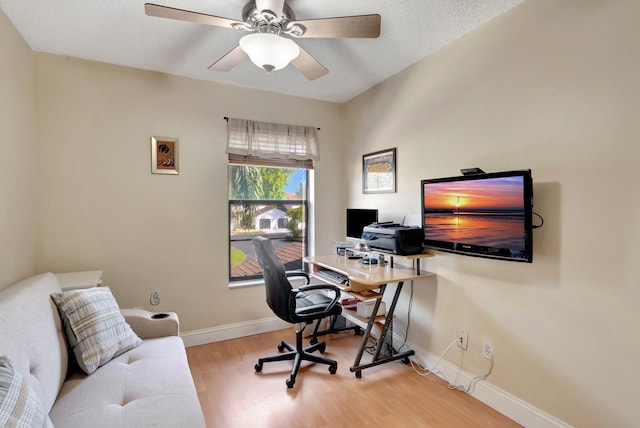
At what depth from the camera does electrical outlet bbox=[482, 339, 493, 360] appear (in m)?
2.11

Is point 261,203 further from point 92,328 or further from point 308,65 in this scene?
point 92,328

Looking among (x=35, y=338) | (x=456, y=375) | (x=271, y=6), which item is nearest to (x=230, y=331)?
(x=35, y=338)

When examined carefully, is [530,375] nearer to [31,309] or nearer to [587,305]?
[587,305]

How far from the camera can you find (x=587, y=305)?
1657mm

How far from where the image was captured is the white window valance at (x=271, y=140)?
3178 mm

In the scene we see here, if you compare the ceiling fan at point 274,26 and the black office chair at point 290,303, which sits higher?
the ceiling fan at point 274,26

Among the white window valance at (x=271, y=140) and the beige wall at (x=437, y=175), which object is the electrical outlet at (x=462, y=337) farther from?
the white window valance at (x=271, y=140)

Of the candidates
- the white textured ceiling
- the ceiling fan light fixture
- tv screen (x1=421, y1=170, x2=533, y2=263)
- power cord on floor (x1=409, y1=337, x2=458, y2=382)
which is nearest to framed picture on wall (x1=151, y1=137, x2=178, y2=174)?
the white textured ceiling

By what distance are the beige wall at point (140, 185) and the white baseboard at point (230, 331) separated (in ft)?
0.20

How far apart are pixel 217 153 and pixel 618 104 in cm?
294

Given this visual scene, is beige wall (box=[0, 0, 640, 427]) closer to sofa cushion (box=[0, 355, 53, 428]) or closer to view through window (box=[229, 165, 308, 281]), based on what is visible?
view through window (box=[229, 165, 308, 281])

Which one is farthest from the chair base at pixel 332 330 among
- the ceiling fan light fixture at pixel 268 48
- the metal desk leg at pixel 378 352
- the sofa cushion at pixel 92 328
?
the ceiling fan light fixture at pixel 268 48

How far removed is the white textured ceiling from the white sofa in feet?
5.46

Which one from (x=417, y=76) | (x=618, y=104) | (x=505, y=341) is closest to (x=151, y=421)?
(x=505, y=341)
